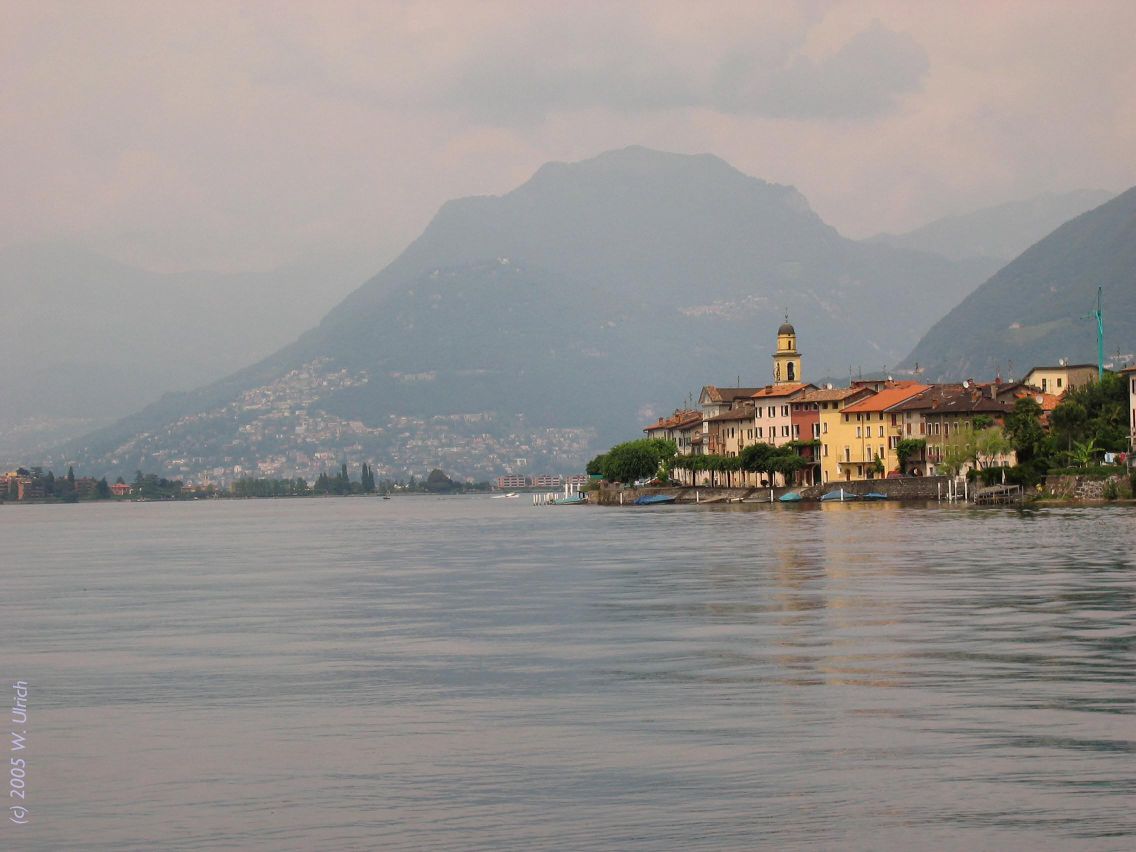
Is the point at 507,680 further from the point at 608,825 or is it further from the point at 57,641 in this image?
the point at 57,641

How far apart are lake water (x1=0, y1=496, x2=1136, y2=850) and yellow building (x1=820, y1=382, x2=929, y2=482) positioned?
396 feet

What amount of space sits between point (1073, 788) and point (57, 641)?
29015 mm

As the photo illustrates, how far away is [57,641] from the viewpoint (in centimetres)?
4306

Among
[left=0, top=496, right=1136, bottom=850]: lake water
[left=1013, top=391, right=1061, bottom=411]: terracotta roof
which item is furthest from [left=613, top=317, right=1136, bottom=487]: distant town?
[left=0, top=496, right=1136, bottom=850]: lake water

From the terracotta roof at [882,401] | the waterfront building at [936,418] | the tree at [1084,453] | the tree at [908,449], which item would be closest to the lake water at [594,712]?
the tree at [1084,453]

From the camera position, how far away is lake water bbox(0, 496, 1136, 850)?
20.3m

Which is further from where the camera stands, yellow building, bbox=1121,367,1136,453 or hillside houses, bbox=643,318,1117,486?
hillside houses, bbox=643,318,1117,486

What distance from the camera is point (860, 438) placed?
606ft

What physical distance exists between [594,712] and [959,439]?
13228cm

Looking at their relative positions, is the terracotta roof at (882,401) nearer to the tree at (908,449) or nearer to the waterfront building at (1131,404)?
the tree at (908,449)

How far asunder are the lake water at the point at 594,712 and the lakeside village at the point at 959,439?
8151 cm

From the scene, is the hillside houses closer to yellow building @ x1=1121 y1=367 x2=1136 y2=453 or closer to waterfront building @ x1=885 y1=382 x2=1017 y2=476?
waterfront building @ x1=885 y1=382 x2=1017 y2=476

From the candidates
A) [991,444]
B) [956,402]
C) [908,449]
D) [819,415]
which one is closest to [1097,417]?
[991,444]

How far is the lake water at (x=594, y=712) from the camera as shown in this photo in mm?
20297
